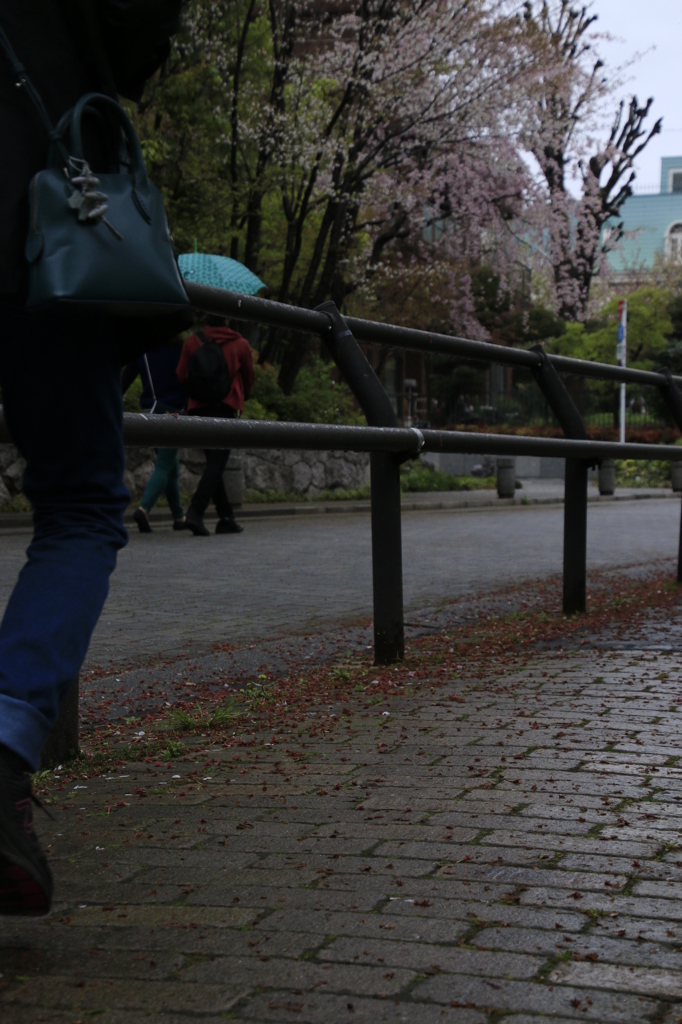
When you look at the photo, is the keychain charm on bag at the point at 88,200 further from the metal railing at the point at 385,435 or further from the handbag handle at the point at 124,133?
the metal railing at the point at 385,435

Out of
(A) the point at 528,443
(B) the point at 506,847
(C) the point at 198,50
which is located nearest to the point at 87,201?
(B) the point at 506,847

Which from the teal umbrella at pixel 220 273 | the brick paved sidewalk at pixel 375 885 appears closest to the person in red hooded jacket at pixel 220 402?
the teal umbrella at pixel 220 273

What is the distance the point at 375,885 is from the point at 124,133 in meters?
1.34

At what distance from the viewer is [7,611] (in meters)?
1.95

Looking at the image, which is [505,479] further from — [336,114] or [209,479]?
[209,479]

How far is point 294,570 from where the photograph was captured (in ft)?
28.7

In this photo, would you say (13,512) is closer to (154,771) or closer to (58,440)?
(154,771)

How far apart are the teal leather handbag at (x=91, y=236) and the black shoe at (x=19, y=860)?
0.70 metres

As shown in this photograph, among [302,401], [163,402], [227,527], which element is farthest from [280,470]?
[163,402]

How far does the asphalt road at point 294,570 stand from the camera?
594 centimetres

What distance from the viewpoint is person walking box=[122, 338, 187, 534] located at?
10070 millimetres

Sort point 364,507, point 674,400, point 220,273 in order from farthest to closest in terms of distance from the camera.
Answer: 1. point 364,507
2. point 220,273
3. point 674,400

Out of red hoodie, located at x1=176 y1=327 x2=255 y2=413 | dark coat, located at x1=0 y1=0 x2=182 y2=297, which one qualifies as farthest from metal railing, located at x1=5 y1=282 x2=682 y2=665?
red hoodie, located at x1=176 y1=327 x2=255 y2=413

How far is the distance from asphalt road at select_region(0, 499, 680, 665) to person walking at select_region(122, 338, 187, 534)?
346 mm
